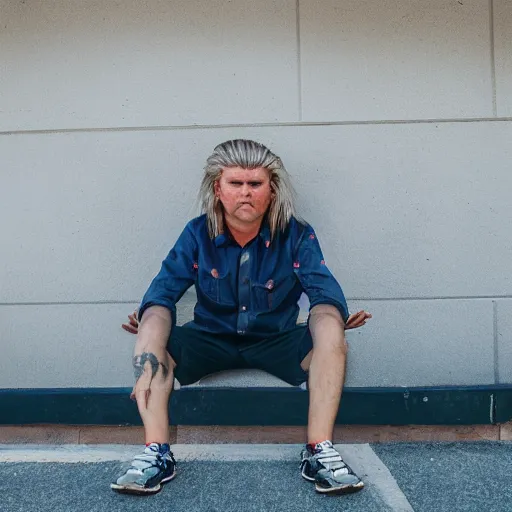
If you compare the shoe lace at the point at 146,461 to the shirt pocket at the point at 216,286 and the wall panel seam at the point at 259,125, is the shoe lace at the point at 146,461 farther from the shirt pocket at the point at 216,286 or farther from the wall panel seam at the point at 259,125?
the wall panel seam at the point at 259,125

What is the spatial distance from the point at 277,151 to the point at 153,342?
139 centimetres

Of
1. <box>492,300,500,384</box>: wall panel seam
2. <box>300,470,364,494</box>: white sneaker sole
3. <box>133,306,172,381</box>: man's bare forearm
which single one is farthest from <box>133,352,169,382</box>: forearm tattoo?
<box>492,300,500,384</box>: wall panel seam

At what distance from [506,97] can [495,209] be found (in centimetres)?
65

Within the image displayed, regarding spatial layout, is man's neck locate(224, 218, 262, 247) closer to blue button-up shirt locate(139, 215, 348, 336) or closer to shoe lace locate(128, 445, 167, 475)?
blue button-up shirt locate(139, 215, 348, 336)

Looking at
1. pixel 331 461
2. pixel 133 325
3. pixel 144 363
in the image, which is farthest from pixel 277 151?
pixel 331 461

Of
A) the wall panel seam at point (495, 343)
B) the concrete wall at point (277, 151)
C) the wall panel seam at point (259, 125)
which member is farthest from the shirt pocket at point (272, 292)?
the wall panel seam at point (495, 343)

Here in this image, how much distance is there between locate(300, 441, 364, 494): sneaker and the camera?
222 centimetres

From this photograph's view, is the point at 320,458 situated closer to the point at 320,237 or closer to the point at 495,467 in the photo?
the point at 495,467

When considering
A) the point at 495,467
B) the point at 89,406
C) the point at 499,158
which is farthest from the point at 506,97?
the point at 89,406

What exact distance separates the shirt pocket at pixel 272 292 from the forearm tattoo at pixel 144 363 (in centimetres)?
58

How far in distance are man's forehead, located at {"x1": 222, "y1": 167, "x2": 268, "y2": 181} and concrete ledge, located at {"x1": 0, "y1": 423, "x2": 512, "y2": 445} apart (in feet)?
4.74

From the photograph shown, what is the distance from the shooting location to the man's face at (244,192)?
2744 millimetres

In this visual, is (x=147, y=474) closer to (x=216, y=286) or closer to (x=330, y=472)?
(x=330, y=472)

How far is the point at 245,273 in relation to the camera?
2.83m
